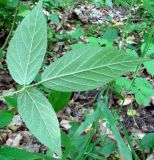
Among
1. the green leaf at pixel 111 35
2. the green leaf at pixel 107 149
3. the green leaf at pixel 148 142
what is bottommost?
the green leaf at pixel 107 149

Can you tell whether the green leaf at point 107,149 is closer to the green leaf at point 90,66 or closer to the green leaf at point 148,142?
the green leaf at point 148,142

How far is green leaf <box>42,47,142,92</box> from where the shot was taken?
0.41 metres

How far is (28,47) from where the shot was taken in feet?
1.51

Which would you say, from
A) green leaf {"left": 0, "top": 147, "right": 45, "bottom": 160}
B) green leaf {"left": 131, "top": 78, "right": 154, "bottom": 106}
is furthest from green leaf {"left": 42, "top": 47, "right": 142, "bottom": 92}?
green leaf {"left": 131, "top": 78, "right": 154, "bottom": 106}

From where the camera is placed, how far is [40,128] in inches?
17.4

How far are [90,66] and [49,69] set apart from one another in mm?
66

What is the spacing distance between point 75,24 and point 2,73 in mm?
1639

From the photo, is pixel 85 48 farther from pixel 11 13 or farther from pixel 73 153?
pixel 11 13

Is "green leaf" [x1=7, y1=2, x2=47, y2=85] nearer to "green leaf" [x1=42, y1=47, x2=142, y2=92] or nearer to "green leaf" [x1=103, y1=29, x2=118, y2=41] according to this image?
"green leaf" [x1=42, y1=47, x2=142, y2=92]

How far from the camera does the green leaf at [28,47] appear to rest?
46 centimetres

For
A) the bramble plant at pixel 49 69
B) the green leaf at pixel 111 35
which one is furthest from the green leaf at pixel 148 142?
the bramble plant at pixel 49 69

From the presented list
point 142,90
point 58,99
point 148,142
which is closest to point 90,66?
point 58,99

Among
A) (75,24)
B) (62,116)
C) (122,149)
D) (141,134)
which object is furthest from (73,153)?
(75,24)

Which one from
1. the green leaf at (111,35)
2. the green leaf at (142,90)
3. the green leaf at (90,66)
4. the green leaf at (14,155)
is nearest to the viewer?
the green leaf at (90,66)
